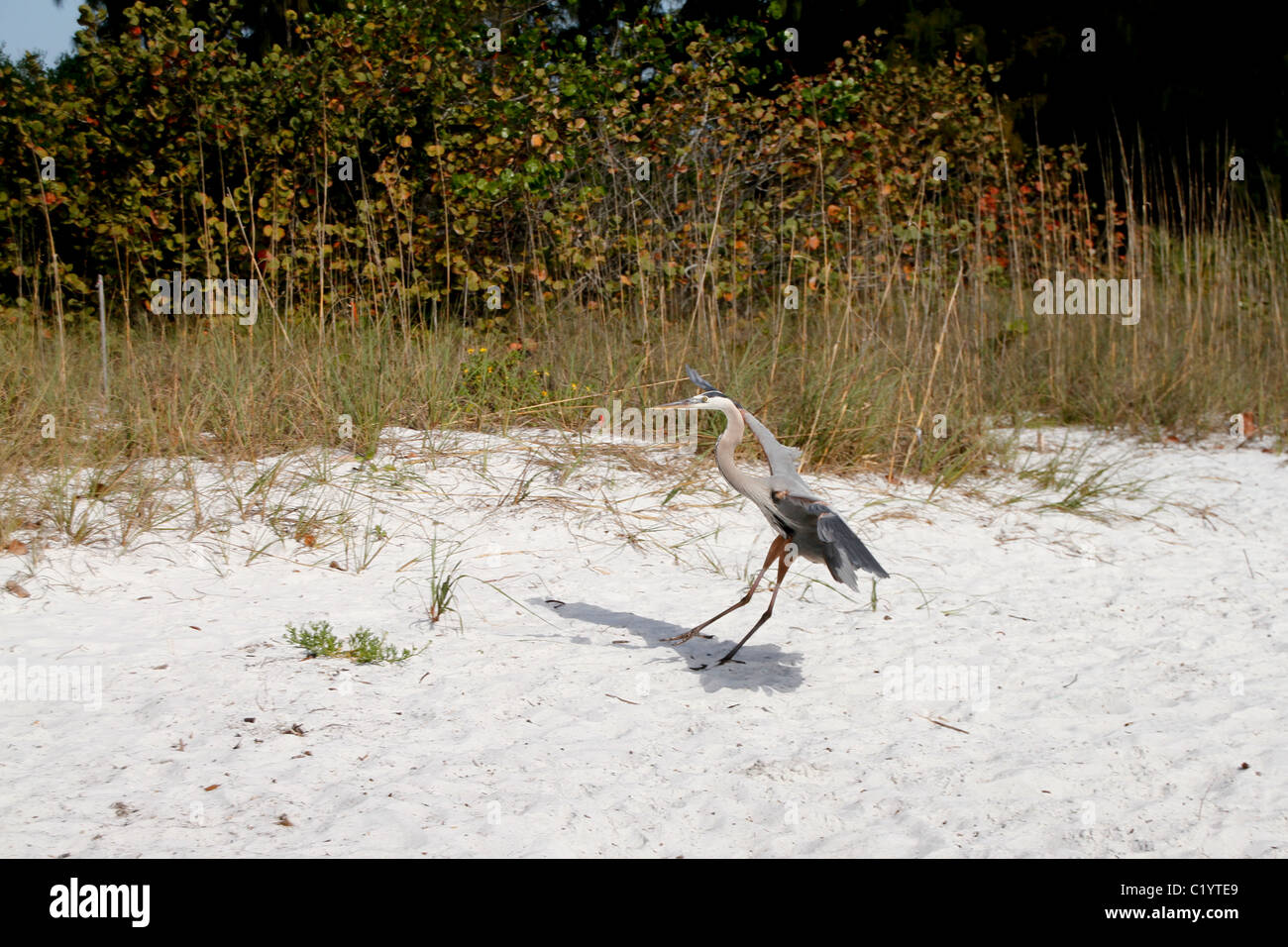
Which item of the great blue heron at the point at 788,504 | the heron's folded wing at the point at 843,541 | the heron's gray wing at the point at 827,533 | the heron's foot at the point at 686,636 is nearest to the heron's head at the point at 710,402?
the great blue heron at the point at 788,504

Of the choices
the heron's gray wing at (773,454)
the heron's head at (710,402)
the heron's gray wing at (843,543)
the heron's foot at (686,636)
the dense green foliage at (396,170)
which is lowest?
the heron's foot at (686,636)

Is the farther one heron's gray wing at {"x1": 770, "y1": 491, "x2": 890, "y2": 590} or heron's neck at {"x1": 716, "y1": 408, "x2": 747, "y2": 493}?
heron's neck at {"x1": 716, "y1": 408, "x2": 747, "y2": 493}

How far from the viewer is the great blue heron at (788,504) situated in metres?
2.89

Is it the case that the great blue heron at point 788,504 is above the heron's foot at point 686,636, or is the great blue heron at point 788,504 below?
above

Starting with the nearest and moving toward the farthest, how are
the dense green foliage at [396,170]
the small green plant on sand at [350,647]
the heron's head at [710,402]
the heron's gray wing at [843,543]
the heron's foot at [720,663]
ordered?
the heron's gray wing at [843,543] → the heron's head at [710,402] → the small green plant on sand at [350,647] → the heron's foot at [720,663] → the dense green foliage at [396,170]

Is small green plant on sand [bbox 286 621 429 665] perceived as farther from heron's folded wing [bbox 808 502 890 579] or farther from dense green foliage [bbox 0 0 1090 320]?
dense green foliage [bbox 0 0 1090 320]

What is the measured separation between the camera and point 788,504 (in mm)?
2988

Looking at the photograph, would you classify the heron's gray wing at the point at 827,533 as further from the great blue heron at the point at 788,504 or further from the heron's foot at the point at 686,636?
the heron's foot at the point at 686,636

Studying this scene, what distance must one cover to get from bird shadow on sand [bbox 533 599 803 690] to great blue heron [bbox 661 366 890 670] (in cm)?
41

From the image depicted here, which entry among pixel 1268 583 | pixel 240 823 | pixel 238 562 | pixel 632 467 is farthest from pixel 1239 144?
pixel 240 823

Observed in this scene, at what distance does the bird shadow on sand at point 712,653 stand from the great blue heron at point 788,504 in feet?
1.35

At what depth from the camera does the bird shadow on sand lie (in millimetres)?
3287

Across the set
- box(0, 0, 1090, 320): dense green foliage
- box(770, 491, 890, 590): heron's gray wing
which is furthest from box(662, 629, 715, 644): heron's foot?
box(0, 0, 1090, 320): dense green foliage
